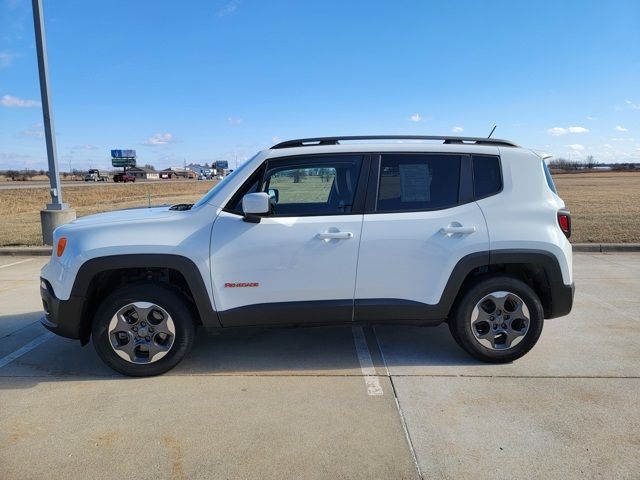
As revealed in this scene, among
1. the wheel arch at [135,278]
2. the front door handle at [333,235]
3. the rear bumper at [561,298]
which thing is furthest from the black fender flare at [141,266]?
the rear bumper at [561,298]

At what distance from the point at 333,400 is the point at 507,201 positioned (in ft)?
6.94

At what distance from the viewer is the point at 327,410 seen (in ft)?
10.4

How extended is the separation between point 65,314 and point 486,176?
3.55 meters

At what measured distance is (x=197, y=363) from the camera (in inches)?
156

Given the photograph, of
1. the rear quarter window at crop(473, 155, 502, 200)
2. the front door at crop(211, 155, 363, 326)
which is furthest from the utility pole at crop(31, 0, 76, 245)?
the rear quarter window at crop(473, 155, 502, 200)

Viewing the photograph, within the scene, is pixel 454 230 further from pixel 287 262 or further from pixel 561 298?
pixel 287 262

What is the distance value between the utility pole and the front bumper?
657 centimetres

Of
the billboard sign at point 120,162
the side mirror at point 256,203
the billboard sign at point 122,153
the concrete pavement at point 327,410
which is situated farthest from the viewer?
the billboard sign at point 122,153

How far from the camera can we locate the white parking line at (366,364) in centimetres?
346

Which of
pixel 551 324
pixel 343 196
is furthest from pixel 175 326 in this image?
pixel 551 324

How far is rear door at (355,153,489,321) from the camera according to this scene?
3.66 metres

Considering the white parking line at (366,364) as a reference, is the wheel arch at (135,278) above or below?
above

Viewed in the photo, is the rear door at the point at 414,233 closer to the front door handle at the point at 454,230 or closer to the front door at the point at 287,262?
the front door handle at the point at 454,230

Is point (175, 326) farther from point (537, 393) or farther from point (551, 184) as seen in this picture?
point (551, 184)
